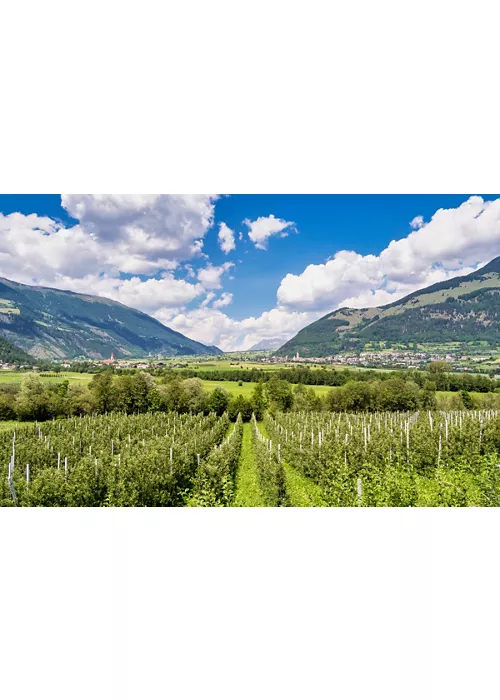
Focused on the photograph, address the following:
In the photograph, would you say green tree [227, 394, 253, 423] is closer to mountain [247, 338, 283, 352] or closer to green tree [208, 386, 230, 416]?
green tree [208, 386, 230, 416]

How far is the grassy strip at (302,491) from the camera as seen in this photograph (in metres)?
4.82

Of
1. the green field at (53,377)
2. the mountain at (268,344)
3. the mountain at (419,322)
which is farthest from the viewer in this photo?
the mountain at (268,344)

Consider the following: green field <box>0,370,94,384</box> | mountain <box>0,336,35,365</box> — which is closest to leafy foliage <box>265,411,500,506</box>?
green field <box>0,370,94,384</box>

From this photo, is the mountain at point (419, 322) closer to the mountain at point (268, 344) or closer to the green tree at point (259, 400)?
the mountain at point (268, 344)

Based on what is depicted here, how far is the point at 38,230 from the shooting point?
17.2 feet

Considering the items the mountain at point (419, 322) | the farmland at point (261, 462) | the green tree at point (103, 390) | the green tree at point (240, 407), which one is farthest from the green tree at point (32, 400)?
the mountain at point (419, 322)

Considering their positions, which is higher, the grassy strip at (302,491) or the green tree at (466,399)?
the green tree at (466,399)

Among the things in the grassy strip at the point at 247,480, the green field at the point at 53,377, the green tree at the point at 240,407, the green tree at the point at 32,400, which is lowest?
the grassy strip at the point at 247,480

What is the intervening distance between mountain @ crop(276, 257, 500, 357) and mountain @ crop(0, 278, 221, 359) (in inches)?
82.1

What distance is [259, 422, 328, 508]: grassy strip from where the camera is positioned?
15.8 ft

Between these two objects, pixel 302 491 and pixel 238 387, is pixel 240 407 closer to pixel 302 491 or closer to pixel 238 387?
pixel 238 387

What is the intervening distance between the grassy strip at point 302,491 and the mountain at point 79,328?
8.80ft
